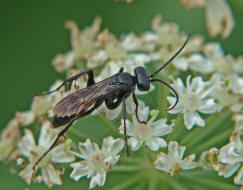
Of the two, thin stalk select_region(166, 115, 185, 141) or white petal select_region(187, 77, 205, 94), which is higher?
white petal select_region(187, 77, 205, 94)

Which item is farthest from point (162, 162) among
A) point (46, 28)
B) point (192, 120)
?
point (46, 28)

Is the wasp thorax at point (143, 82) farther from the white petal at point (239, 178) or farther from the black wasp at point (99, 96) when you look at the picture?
the white petal at point (239, 178)

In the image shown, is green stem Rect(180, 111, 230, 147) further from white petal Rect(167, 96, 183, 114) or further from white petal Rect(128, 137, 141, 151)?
white petal Rect(128, 137, 141, 151)

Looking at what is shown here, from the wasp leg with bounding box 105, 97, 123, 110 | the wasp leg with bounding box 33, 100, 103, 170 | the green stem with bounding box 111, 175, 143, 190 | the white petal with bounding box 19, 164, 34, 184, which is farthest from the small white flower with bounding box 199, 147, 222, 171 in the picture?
the white petal with bounding box 19, 164, 34, 184

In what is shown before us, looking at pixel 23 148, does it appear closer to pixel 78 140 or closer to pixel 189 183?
pixel 78 140

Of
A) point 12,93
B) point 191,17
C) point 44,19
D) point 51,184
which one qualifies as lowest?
point 51,184

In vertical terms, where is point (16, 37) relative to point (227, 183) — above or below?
above

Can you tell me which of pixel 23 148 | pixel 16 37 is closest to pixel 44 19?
pixel 16 37
